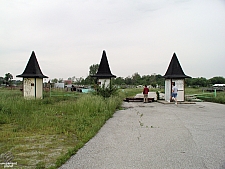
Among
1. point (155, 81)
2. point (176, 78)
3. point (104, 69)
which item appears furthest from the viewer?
point (155, 81)

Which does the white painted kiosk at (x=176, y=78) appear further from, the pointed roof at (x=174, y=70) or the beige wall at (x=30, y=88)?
the beige wall at (x=30, y=88)

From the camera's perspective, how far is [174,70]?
72.6 feet

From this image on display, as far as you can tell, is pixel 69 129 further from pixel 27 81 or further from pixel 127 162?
pixel 27 81

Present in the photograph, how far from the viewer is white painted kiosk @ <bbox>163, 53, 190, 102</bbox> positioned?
21.4 meters

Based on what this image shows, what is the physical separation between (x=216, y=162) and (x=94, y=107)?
850 cm

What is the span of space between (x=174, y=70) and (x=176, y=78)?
42.2 inches

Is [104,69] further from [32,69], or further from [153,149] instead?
[153,149]

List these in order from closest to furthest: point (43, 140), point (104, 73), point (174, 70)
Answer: point (43, 140) < point (174, 70) < point (104, 73)

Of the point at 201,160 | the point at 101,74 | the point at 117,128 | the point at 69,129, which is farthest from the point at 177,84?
the point at 201,160

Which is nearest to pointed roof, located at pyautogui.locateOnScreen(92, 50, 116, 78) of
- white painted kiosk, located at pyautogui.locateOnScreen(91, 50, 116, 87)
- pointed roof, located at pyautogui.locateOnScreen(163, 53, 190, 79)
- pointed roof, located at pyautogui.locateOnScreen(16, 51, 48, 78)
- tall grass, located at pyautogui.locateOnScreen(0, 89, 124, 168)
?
white painted kiosk, located at pyautogui.locateOnScreen(91, 50, 116, 87)

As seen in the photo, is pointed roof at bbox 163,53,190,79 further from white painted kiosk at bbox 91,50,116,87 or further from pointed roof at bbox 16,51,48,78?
pointed roof at bbox 16,51,48,78

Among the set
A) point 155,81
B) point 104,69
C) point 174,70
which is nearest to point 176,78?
point 174,70

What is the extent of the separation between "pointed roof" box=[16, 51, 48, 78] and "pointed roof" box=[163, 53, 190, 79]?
12.7 meters

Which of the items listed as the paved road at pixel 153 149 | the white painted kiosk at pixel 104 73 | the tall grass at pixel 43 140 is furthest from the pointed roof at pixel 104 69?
the paved road at pixel 153 149
